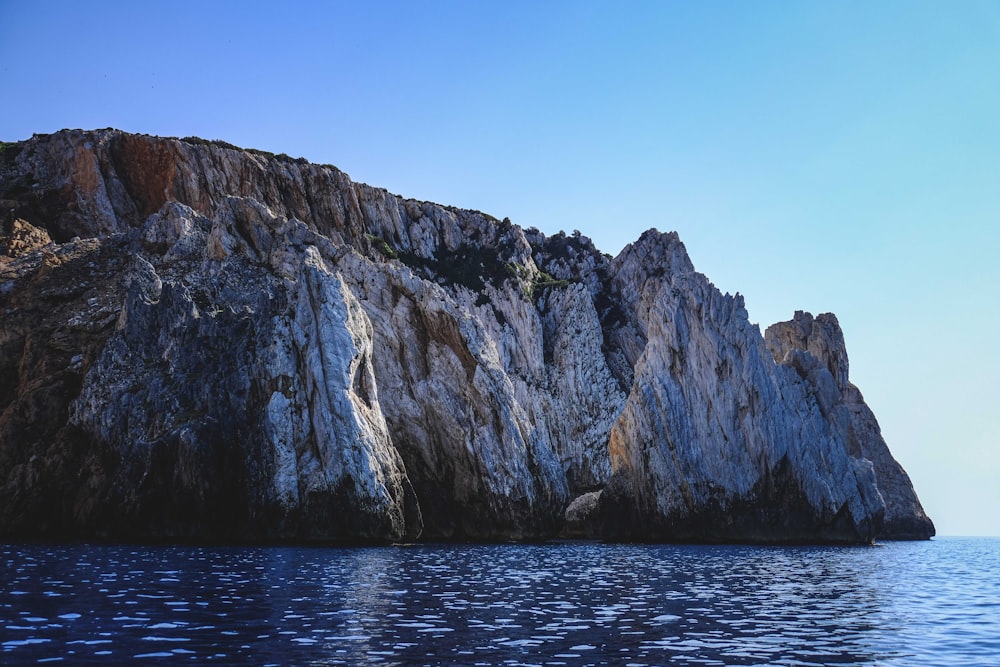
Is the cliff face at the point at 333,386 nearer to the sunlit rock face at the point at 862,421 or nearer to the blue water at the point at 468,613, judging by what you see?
the blue water at the point at 468,613

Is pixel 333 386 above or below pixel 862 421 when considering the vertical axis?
below

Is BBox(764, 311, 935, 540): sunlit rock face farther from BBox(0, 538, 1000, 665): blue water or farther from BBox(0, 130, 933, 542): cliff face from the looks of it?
BBox(0, 538, 1000, 665): blue water

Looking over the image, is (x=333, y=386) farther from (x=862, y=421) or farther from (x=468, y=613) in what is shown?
(x=862, y=421)

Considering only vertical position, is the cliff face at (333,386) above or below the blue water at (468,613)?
above

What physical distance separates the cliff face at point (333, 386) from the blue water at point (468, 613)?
49.0 feet

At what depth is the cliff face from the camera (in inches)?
2217

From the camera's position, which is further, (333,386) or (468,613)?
A: (333,386)

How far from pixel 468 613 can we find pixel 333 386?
128 feet

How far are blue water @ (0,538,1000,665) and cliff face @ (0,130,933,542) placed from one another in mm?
14947

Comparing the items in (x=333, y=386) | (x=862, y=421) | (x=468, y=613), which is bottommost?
(x=468, y=613)

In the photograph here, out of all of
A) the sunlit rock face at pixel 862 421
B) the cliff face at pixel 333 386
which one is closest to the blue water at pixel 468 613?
the cliff face at pixel 333 386

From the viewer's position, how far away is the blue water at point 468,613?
55.8 feet

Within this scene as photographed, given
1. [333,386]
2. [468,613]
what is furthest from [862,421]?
[468,613]

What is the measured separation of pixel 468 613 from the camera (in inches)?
915
